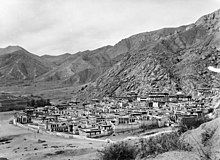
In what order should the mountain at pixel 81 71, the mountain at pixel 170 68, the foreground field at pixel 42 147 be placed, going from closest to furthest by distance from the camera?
the foreground field at pixel 42 147 < the mountain at pixel 170 68 < the mountain at pixel 81 71

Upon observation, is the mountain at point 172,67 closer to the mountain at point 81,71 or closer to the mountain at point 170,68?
→ the mountain at point 170,68

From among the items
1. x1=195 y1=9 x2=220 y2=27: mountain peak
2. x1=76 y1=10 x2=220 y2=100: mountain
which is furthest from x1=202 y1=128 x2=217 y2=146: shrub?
x1=195 y1=9 x2=220 y2=27: mountain peak

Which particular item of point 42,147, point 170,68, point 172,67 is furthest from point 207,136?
point 172,67

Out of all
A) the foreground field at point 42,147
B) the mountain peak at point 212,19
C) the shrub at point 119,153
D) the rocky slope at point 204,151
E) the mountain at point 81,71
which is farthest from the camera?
the mountain at point 81,71

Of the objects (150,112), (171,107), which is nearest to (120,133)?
(150,112)

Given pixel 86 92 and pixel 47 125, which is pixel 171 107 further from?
pixel 86 92

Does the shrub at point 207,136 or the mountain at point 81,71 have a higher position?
the mountain at point 81,71

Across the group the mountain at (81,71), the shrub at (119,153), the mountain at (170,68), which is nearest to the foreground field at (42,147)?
the shrub at (119,153)
